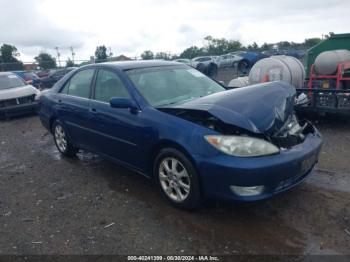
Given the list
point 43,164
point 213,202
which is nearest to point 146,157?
point 213,202

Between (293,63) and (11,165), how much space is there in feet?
23.2

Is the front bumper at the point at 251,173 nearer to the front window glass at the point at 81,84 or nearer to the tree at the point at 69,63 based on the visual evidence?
the front window glass at the point at 81,84

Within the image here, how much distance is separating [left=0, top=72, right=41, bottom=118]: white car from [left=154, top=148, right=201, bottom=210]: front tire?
7932 millimetres

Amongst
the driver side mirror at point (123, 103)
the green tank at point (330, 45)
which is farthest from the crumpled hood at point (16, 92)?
the green tank at point (330, 45)

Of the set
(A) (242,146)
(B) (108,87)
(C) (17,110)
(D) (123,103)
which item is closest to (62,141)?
(B) (108,87)

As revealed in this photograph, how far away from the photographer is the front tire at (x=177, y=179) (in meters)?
3.39

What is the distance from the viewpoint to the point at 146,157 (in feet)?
12.8

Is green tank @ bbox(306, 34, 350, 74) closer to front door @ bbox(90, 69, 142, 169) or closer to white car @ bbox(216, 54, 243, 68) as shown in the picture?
front door @ bbox(90, 69, 142, 169)

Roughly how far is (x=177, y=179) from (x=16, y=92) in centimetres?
868

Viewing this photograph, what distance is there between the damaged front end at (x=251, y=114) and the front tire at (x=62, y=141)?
266 cm

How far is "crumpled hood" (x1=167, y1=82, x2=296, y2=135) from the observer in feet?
10.8

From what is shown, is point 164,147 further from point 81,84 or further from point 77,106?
point 81,84

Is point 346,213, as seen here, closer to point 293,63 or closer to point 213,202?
point 213,202

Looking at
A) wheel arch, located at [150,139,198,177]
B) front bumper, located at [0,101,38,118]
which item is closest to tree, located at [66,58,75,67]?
front bumper, located at [0,101,38,118]
